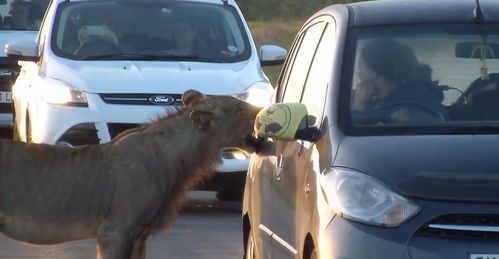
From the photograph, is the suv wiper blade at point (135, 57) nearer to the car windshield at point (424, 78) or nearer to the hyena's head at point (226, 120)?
the hyena's head at point (226, 120)

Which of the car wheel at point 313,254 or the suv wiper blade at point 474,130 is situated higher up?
the suv wiper blade at point 474,130

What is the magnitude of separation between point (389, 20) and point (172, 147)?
1.91 metres

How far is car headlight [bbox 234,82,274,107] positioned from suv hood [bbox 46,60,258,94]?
→ 60 millimetres

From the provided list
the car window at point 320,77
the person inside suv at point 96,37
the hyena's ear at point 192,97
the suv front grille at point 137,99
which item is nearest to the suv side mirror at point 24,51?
the person inside suv at point 96,37

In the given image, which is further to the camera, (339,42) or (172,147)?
(172,147)

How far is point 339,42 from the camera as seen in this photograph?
6.77 meters

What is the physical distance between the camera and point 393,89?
6.67 metres

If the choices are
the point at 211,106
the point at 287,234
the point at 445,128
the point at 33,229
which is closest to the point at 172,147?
the point at 211,106

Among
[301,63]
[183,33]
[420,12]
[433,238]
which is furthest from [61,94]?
[433,238]

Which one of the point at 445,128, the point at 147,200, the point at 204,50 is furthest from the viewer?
the point at 204,50

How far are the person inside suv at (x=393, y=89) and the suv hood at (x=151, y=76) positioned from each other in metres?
5.26

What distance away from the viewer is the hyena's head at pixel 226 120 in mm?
8336

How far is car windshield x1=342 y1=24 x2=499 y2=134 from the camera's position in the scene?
6.50 metres

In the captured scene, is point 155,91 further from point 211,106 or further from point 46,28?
point 211,106
